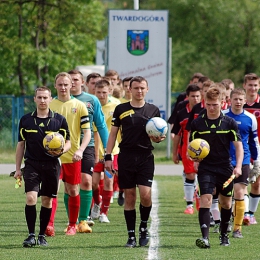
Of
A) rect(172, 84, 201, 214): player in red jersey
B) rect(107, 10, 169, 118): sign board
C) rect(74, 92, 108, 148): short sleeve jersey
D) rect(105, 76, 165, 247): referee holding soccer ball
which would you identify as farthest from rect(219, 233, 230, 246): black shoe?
rect(107, 10, 169, 118): sign board

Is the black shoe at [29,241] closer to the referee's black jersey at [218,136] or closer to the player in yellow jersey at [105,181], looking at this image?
the referee's black jersey at [218,136]

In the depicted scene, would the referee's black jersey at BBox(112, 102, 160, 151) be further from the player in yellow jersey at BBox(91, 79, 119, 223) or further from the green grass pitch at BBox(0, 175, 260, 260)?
the player in yellow jersey at BBox(91, 79, 119, 223)

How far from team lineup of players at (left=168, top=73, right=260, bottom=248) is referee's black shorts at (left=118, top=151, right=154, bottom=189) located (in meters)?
0.63

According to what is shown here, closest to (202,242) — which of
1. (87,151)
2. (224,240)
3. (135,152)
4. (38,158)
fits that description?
(224,240)

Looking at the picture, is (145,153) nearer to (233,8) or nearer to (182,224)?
(182,224)

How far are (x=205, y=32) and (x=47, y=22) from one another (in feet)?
51.7

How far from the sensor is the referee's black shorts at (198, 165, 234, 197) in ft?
35.9

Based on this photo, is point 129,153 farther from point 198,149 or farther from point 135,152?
point 198,149

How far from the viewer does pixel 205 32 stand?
155ft

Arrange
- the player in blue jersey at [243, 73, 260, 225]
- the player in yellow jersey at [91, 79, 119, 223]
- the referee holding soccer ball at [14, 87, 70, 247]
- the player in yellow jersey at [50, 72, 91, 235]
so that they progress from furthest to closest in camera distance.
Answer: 1. the player in yellow jersey at [91, 79, 119, 223]
2. the player in blue jersey at [243, 73, 260, 225]
3. the player in yellow jersey at [50, 72, 91, 235]
4. the referee holding soccer ball at [14, 87, 70, 247]

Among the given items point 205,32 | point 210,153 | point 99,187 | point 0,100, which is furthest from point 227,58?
point 210,153

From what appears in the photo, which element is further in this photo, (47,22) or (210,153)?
(47,22)

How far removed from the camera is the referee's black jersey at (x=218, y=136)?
1102cm

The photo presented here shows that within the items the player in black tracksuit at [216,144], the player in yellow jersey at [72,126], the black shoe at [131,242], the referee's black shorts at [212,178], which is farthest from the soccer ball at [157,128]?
the player in yellow jersey at [72,126]
